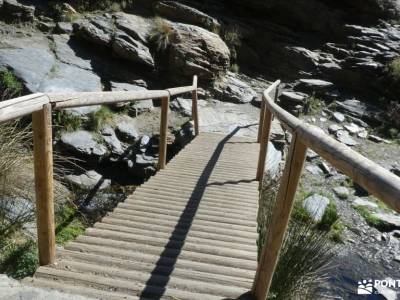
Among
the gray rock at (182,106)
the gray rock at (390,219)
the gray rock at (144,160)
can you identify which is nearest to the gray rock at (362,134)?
the gray rock at (390,219)

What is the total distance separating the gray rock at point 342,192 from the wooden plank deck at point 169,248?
4.11m

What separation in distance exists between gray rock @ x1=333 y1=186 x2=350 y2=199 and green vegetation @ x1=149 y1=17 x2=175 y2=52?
5990 millimetres

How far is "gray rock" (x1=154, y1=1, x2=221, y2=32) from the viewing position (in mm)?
13500

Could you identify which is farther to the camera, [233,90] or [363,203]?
[233,90]

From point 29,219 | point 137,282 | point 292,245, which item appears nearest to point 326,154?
point 137,282

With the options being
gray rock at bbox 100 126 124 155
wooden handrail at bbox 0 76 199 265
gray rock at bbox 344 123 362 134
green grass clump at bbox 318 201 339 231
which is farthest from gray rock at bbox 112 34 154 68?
→ wooden handrail at bbox 0 76 199 265

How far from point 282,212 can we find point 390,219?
676 cm

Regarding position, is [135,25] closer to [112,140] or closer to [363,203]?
[112,140]

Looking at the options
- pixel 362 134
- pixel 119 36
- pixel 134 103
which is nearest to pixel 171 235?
pixel 134 103

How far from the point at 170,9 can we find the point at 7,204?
10724 mm

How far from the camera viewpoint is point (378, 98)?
13.3m

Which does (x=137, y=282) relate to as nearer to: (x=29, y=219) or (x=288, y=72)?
(x=29, y=219)

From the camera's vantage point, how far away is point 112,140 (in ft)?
27.0

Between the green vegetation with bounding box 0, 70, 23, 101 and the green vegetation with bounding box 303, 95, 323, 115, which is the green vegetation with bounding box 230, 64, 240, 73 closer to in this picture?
the green vegetation with bounding box 303, 95, 323, 115
